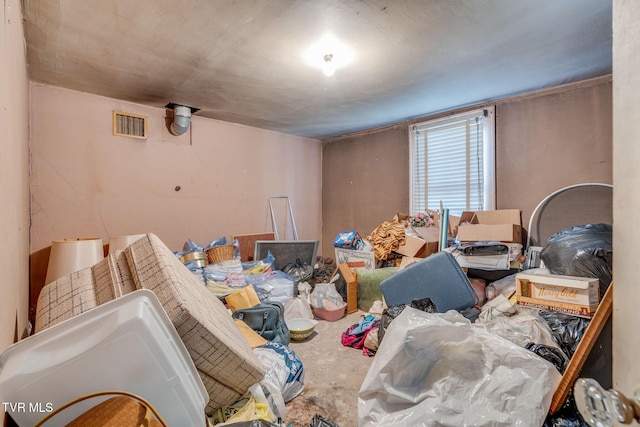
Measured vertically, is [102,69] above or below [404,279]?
above

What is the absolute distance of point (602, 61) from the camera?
240cm

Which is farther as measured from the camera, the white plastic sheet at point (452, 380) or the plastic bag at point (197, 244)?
the plastic bag at point (197, 244)

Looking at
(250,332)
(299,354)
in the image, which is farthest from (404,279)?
(250,332)

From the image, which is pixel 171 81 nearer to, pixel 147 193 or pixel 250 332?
pixel 147 193

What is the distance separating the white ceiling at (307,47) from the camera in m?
1.73

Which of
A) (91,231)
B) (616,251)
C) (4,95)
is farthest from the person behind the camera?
(91,231)

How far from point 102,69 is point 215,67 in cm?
95

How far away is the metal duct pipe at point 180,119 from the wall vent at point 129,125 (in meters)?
0.32

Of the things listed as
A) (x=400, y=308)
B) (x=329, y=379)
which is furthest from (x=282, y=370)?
(x=400, y=308)

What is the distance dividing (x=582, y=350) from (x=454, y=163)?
2.85 m

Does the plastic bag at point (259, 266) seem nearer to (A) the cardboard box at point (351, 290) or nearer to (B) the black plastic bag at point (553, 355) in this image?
(A) the cardboard box at point (351, 290)

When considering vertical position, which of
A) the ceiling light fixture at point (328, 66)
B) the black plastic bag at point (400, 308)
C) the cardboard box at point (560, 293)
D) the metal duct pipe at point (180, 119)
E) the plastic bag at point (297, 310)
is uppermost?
the ceiling light fixture at point (328, 66)

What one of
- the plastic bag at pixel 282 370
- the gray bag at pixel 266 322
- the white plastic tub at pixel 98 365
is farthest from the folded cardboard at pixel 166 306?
the gray bag at pixel 266 322

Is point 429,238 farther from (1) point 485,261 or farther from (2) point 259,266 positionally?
(2) point 259,266
